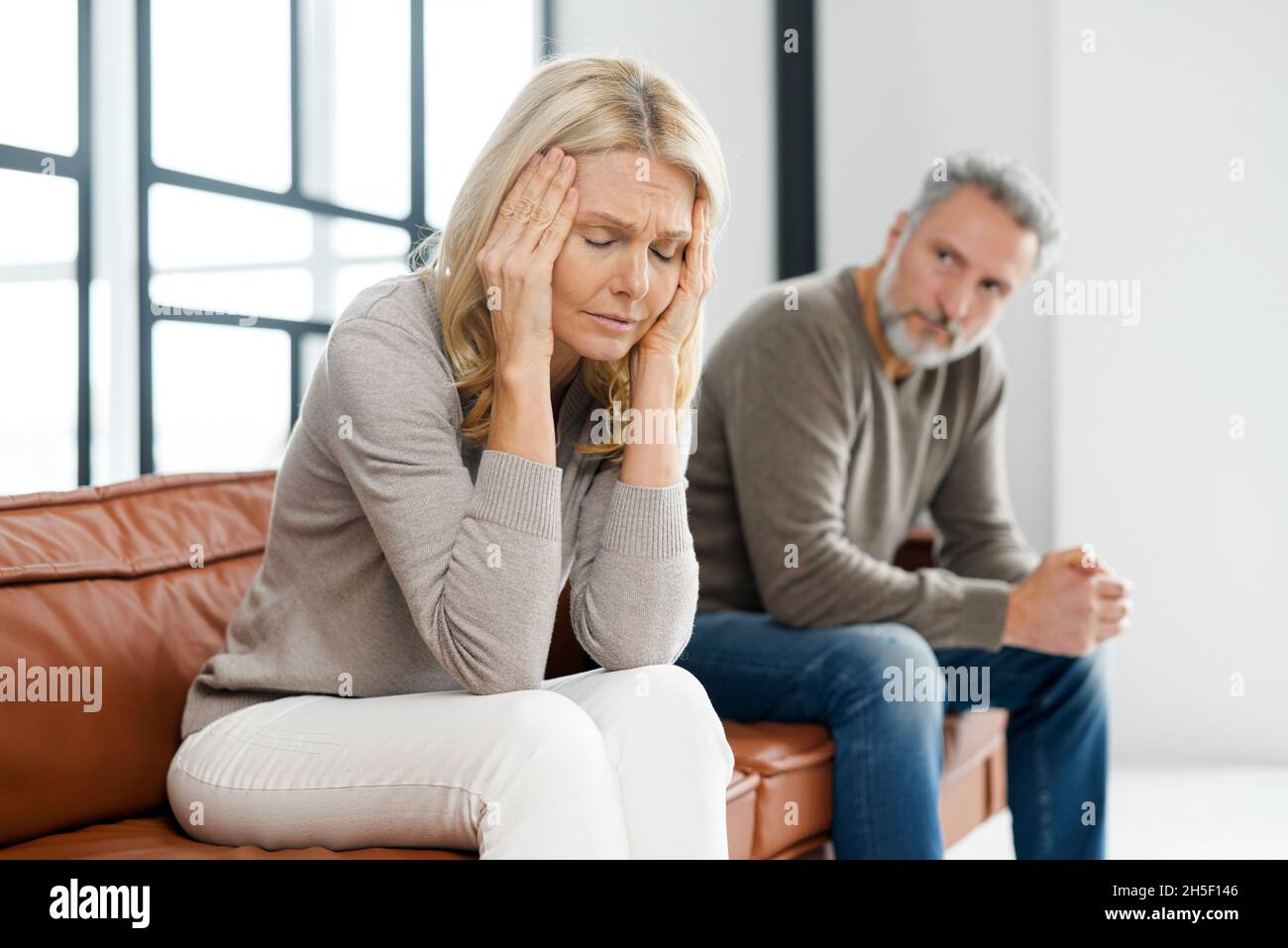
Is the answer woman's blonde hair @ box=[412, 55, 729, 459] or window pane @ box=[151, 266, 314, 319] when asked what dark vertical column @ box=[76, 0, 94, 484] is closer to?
window pane @ box=[151, 266, 314, 319]

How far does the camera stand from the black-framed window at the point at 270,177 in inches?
78.4

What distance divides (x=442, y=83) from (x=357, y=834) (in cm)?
202

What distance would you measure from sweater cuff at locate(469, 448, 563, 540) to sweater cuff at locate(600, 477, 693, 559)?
0.10 m

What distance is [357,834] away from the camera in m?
0.99

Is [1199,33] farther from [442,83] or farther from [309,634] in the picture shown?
[309,634]

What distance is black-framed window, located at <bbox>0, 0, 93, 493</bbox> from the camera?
5.83 feet

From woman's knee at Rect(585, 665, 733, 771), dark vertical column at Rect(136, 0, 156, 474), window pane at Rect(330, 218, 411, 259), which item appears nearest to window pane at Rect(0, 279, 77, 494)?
dark vertical column at Rect(136, 0, 156, 474)

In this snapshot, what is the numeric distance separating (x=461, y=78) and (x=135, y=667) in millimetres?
1789

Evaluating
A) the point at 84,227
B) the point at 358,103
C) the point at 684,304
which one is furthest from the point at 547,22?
the point at 684,304

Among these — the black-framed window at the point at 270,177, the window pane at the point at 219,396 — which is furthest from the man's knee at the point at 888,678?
the black-framed window at the point at 270,177

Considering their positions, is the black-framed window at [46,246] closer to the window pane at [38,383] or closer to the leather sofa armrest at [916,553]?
the window pane at [38,383]

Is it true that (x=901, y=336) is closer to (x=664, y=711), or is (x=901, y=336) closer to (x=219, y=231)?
(x=664, y=711)

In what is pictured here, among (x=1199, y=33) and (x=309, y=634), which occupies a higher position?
(x=1199, y=33)
